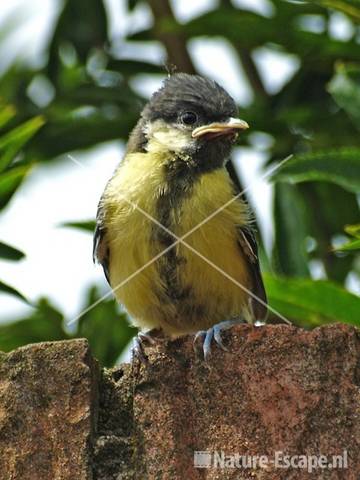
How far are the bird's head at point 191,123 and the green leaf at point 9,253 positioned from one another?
0.88 meters

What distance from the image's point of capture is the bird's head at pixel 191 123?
391 cm

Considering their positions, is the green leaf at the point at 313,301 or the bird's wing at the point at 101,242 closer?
the green leaf at the point at 313,301

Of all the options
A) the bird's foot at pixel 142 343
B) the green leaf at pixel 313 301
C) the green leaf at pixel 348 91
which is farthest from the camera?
the green leaf at pixel 348 91

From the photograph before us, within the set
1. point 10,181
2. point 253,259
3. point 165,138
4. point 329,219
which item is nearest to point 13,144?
point 10,181

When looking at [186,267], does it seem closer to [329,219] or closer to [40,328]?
[40,328]

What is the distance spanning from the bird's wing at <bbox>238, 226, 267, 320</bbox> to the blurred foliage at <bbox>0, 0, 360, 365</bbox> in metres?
0.07

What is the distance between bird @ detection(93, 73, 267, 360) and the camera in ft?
12.2

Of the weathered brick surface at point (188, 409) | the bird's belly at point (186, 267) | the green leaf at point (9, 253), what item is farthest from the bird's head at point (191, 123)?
the weathered brick surface at point (188, 409)

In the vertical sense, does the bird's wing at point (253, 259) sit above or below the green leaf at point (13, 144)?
below

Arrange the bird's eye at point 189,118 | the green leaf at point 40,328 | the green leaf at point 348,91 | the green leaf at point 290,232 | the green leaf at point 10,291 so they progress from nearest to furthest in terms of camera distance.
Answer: the green leaf at point 10,291, the green leaf at point 348,91, the green leaf at point 290,232, the bird's eye at point 189,118, the green leaf at point 40,328

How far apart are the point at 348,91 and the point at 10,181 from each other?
1082mm

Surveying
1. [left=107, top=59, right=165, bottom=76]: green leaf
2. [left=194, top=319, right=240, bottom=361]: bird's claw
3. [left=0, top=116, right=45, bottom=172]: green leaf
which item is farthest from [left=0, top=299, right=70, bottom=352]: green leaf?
[left=194, top=319, right=240, bottom=361]: bird's claw

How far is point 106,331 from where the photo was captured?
13.9 ft

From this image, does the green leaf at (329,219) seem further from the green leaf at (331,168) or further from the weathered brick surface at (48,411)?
the weathered brick surface at (48,411)
